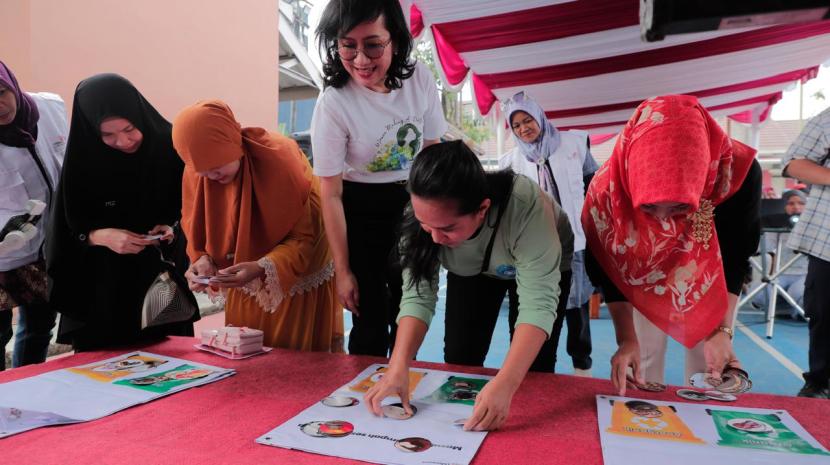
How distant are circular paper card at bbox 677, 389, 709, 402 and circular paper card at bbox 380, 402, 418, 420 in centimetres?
52

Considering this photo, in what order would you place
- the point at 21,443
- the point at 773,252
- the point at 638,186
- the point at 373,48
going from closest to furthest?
the point at 21,443
the point at 638,186
the point at 373,48
the point at 773,252

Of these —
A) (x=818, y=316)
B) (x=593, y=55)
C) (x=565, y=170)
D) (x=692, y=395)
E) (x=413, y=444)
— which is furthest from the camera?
(x=593, y=55)

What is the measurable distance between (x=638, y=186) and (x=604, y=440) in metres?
0.44

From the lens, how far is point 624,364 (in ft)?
3.42

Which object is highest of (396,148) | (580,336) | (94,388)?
(396,148)

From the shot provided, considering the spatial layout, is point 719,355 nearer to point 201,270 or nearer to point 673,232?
point 673,232

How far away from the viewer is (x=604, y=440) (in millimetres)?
822

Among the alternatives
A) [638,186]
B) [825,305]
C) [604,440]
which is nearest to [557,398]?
[604,440]

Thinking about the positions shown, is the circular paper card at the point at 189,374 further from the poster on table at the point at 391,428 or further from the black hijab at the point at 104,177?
the black hijab at the point at 104,177

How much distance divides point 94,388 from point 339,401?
50cm

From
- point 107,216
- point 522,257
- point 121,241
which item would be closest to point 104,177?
point 107,216

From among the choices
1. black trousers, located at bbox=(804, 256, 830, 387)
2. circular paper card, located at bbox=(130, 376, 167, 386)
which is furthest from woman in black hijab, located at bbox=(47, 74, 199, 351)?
black trousers, located at bbox=(804, 256, 830, 387)

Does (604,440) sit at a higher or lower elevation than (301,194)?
lower

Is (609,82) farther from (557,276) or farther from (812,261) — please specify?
(557,276)
